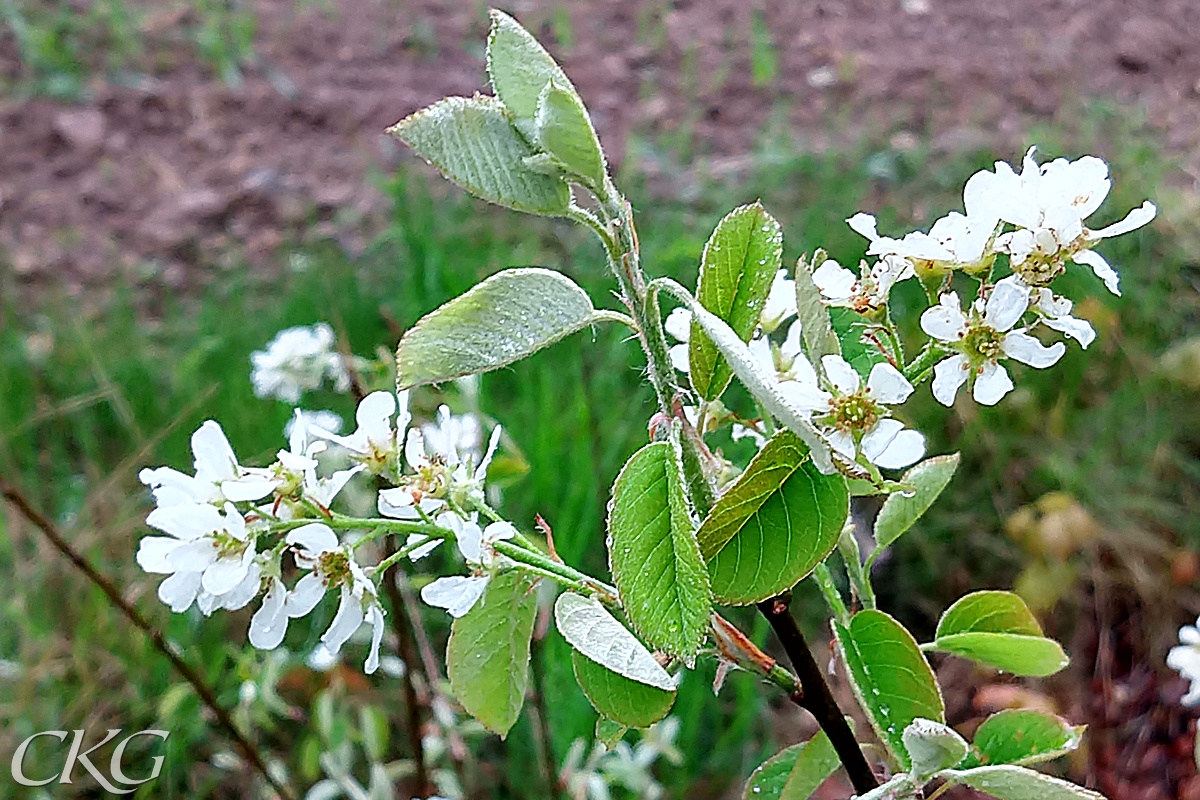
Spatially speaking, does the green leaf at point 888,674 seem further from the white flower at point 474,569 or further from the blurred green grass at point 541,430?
the blurred green grass at point 541,430

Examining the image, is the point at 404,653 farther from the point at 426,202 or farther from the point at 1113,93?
the point at 1113,93

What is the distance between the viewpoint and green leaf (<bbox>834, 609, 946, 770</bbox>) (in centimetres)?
38

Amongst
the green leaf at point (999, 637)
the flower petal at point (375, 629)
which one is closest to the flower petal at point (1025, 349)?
the green leaf at point (999, 637)

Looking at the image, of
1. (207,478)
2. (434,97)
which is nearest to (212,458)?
(207,478)

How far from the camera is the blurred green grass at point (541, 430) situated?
50.8 inches

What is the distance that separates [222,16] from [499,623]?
9.69ft

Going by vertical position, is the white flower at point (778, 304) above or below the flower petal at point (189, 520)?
above

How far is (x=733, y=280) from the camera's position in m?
0.37

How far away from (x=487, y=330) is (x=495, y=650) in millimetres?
118

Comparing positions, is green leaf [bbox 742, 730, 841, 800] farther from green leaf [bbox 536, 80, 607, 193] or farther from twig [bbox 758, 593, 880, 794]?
green leaf [bbox 536, 80, 607, 193]

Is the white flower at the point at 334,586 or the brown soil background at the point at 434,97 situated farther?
the brown soil background at the point at 434,97

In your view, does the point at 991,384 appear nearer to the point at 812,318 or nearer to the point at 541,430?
the point at 812,318

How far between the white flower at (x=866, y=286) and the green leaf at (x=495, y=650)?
5.4 inches

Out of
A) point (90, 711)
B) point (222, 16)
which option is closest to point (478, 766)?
point (90, 711)
